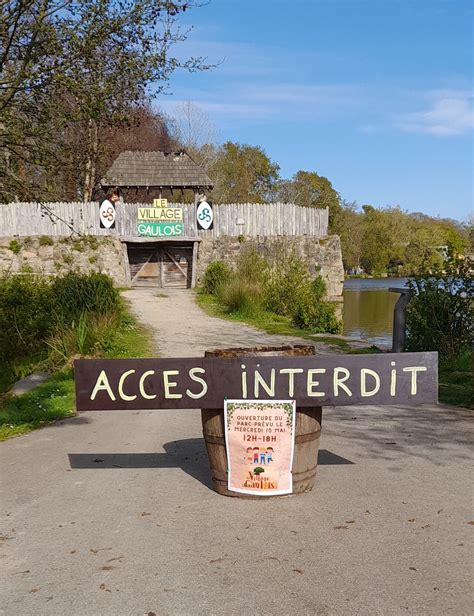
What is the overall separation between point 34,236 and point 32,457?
70.3ft

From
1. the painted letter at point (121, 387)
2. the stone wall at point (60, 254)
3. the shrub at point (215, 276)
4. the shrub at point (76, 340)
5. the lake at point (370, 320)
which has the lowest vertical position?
the lake at point (370, 320)

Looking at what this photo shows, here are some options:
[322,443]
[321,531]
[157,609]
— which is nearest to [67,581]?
[157,609]

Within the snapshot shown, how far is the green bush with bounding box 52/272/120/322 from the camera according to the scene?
41.1 feet

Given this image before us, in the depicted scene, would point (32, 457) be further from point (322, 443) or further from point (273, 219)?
point (273, 219)

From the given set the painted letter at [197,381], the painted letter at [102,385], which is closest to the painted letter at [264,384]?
the painted letter at [197,381]

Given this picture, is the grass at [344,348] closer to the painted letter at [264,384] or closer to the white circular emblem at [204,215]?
the white circular emblem at [204,215]

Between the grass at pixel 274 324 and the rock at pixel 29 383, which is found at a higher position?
the grass at pixel 274 324

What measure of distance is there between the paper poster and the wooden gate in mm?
22463

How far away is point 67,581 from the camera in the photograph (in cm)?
344

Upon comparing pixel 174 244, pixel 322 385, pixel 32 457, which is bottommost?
pixel 32 457

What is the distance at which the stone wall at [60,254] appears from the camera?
25.7 meters

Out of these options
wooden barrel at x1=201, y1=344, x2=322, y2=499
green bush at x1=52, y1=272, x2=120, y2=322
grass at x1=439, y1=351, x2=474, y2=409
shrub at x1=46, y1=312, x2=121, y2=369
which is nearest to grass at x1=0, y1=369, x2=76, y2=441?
shrub at x1=46, y1=312, x2=121, y2=369

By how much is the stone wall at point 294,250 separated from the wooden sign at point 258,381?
2157 cm

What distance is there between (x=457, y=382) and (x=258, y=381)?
18.0 feet
